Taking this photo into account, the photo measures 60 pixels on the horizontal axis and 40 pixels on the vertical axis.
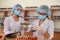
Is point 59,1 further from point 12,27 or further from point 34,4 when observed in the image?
point 12,27

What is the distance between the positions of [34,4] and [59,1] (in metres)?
0.88

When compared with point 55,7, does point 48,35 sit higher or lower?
lower

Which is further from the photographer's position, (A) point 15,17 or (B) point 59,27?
(B) point 59,27

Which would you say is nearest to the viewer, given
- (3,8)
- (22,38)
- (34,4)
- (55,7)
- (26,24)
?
(22,38)

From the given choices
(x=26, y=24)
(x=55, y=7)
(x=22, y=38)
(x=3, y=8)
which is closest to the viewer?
(x=22, y=38)

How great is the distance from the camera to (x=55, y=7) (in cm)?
479

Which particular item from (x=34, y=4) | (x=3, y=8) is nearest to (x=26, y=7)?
(x=34, y=4)

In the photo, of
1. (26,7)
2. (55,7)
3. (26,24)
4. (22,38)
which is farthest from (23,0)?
(22,38)

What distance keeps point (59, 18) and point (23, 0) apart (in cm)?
146

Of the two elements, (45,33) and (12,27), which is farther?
(12,27)

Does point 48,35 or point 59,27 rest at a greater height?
point 48,35

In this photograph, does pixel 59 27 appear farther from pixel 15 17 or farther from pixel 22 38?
pixel 22 38

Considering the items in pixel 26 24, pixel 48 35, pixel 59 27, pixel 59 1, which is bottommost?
pixel 59 27

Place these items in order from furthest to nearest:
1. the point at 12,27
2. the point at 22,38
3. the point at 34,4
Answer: the point at 34,4 → the point at 12,27 → the point at 22,38
